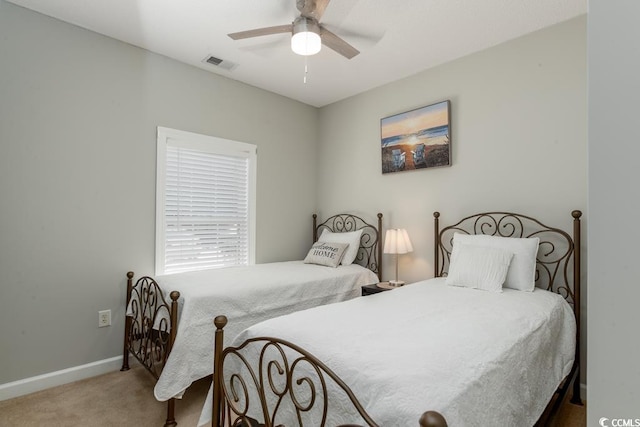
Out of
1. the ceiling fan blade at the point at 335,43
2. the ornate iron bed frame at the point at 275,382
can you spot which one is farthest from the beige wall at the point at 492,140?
the ornate iron bed frame at the point at 275,382

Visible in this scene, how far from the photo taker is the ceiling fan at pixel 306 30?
198 cm

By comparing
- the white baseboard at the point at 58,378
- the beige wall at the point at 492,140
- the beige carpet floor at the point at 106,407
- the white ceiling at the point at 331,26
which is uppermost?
the white ceiling at the point at 331,26

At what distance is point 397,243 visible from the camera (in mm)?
3107

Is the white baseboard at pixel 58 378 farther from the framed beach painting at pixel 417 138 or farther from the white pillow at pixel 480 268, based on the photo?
the framed beach painting at pixel 417 138

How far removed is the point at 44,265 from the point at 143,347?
94cm

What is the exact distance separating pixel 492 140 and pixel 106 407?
3.49 metres

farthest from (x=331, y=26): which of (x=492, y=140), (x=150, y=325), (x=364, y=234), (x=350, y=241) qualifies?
(x=150, y=325)

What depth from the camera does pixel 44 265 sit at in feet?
7.89

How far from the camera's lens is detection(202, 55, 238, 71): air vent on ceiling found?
3049 mm

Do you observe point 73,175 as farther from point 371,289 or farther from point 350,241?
point 371,289

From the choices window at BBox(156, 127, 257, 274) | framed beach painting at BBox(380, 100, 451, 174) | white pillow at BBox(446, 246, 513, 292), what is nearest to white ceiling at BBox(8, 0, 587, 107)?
framed beach painting at BBox(380, 100, 451, 174)

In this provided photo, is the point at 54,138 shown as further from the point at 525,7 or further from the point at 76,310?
the point at 525,7

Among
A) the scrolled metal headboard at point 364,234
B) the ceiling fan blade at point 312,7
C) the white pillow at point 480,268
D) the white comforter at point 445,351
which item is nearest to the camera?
the white comforter at point 445,351

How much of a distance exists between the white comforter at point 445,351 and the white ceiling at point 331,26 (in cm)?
198
